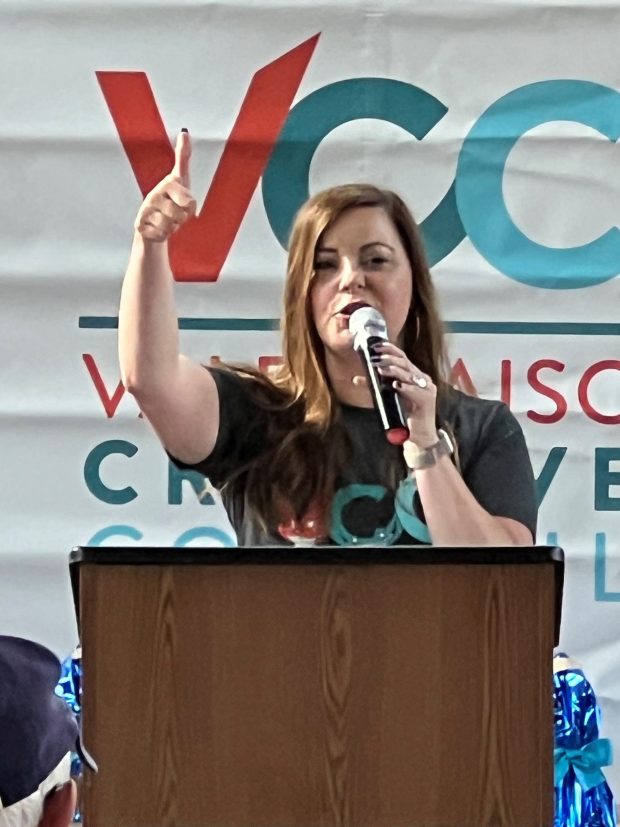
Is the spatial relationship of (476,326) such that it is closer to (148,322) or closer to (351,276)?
(351,276)

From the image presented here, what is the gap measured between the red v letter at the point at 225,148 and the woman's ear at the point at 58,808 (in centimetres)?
240

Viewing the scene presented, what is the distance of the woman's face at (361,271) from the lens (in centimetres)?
236

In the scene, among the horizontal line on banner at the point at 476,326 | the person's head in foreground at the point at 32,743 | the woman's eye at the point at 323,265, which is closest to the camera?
the person's head in foreground at the point at 32,743

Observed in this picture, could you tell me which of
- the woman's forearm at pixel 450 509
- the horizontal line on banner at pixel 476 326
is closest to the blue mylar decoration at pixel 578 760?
the woman's forearm at pixel 450 509

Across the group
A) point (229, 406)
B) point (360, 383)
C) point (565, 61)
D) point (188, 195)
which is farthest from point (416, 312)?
point (565, 61)

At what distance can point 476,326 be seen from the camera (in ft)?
11.1

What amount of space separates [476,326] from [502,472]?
A: 1.11 m

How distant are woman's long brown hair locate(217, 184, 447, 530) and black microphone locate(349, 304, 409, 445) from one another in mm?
156

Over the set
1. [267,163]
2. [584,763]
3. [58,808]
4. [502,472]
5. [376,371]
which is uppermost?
[267,163]

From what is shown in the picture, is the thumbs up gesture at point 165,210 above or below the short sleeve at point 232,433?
above

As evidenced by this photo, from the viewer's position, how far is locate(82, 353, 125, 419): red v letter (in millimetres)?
3379

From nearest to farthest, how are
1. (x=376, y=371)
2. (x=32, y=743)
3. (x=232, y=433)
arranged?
(x=32, y=743), (x=376, y=371), (x=232, y=433)

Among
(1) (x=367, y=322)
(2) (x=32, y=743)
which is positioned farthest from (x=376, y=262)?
(2) (x=32, y=743)

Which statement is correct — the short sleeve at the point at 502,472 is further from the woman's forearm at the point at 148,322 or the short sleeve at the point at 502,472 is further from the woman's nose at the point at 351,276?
the woman's forearm at the point at 148,322
